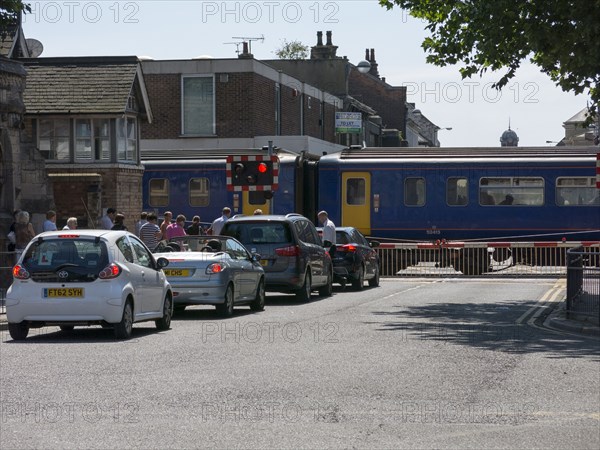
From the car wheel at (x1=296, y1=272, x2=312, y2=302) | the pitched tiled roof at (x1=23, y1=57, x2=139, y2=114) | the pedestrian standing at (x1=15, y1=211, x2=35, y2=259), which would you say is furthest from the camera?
the pitched tiled roof at (x1=23, y1=57, x2=139, y2=114)

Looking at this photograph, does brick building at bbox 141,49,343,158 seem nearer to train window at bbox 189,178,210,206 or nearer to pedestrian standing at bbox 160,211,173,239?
train window at bbox 189,178,210,206

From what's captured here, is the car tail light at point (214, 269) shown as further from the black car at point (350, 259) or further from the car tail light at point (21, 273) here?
the black car at point (350, 259)

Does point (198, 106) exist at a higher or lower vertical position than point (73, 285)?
higher

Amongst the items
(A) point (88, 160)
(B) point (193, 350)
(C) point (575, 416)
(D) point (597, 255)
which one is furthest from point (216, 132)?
(C) point (575, 416)

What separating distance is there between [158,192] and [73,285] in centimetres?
2329

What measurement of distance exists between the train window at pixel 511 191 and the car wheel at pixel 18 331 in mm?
23163

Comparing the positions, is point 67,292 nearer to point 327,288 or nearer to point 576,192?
point 327,288

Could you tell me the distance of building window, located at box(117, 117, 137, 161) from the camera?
3703 centimetres

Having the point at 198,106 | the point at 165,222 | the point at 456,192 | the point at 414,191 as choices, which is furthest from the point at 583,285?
the point at 198,106

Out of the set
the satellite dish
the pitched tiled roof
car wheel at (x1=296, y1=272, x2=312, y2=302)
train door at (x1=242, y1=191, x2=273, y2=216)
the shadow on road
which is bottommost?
the shadow on road

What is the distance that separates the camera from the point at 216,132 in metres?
51.7

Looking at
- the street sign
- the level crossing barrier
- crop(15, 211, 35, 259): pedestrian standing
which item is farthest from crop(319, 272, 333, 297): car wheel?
the street sign

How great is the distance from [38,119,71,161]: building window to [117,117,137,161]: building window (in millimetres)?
1655

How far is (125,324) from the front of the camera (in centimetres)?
1767
